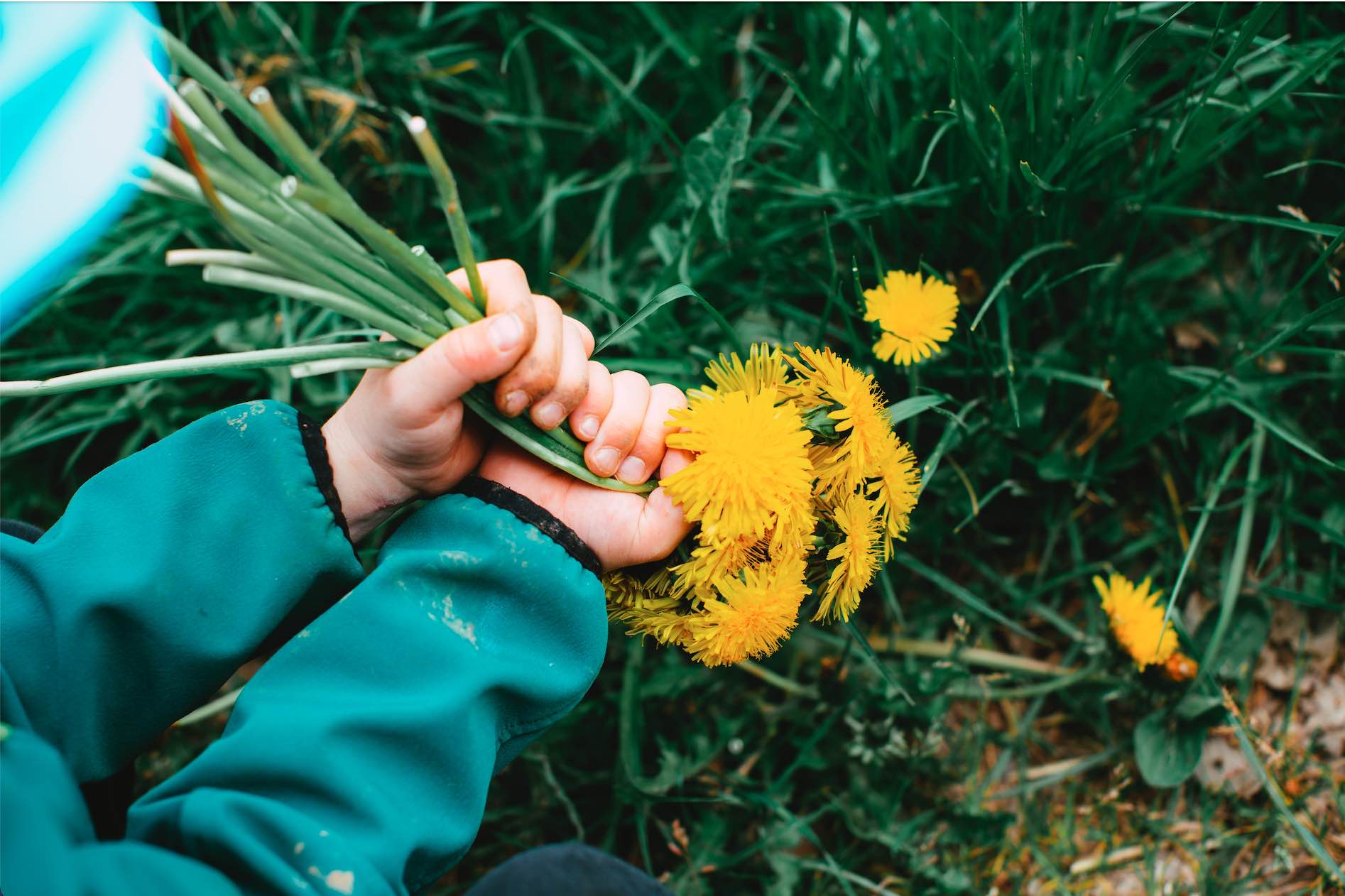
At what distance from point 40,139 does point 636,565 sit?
103cm

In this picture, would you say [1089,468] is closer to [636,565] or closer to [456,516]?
[636,565]

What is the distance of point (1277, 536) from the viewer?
1386mm

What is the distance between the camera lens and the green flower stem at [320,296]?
723 mm

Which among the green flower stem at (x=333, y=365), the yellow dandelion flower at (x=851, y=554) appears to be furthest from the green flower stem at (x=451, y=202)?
the yellow dandelion flower at (x=851, y=554)

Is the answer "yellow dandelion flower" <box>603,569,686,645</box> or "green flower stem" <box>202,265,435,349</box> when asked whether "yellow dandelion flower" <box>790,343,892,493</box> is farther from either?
"green flower stem" <box>202,265,435,349</box>

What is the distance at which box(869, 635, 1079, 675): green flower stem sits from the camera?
140cm

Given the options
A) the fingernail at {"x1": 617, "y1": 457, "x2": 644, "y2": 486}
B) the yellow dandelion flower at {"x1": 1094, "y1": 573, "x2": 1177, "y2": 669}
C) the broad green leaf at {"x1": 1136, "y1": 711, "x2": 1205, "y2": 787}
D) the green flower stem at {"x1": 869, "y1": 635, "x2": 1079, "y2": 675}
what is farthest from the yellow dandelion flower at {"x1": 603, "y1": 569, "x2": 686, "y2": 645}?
the broad green leaf at {"x1": 1136, "y1": 711, "x2": 1205, "y2": 787}

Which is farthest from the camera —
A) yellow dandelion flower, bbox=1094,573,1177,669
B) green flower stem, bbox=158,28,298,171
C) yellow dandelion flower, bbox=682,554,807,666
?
yellow dandelion flower, bbox=1094,573,1177,669

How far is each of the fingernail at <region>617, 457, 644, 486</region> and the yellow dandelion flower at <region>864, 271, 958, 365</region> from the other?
0.37 meters

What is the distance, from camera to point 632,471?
0.96 meters

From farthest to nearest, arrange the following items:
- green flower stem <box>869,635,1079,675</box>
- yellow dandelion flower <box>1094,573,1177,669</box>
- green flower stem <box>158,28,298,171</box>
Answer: green flower stem <box>869,635,1079,675</box>, yellow dandelion flower <box>1094,573,1177,669</box>, green flower stem <box>158,28,298,171</box>

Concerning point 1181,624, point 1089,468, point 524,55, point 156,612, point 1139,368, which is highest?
point 524,55

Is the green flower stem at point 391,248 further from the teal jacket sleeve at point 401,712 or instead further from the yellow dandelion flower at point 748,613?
the yellow dandelion flower at point 748,613

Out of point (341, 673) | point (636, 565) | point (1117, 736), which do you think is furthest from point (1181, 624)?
point (341, 673)
